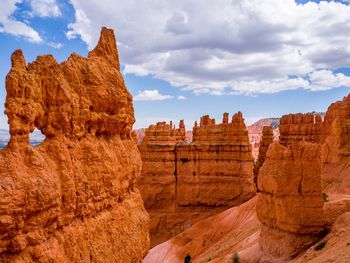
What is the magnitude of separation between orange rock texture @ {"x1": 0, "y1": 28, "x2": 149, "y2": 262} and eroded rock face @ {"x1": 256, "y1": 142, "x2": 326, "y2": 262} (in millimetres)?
6274

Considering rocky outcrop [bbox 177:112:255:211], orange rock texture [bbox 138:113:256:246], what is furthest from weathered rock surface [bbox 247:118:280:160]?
orange rock texture [bbox 138:113:256:246]

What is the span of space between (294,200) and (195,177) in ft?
74.0

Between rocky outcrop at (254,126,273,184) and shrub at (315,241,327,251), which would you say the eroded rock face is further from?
rocky outcrop at (254,126,273,184)

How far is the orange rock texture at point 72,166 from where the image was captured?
→ 7973 millimetres

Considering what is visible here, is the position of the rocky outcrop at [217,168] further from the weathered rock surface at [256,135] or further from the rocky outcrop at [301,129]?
the weathered rock surface at [256,135]

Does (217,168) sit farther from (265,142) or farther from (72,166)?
(72,166)

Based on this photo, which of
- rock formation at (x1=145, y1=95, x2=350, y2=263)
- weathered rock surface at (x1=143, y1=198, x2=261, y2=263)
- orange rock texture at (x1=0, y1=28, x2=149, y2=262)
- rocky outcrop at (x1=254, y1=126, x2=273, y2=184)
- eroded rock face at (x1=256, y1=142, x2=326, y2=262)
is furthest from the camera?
rocky outcrop at (x1=254, y1=126, x2=273, y2=184)

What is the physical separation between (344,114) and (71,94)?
30.2 metres

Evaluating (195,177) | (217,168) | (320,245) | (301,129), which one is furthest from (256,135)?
(320,245)

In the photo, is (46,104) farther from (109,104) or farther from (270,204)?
(270,204)

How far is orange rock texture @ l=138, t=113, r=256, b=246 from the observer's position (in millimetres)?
36938

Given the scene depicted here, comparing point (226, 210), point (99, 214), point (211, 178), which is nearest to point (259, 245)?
point (99, 214)

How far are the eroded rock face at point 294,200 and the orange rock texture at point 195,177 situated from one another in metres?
20.2

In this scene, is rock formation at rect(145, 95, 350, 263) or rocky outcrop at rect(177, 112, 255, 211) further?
rocky outcrop at rect(177, 112, 255, 211)
